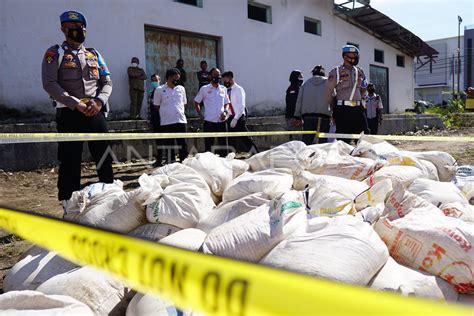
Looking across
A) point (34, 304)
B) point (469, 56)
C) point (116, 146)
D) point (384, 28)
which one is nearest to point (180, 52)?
point (116, 146)

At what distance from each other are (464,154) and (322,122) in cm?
285

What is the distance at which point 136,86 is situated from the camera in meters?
7.37

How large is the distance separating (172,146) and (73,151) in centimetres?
283

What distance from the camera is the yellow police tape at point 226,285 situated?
18.7 inches

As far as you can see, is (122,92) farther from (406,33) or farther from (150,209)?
(406,33)

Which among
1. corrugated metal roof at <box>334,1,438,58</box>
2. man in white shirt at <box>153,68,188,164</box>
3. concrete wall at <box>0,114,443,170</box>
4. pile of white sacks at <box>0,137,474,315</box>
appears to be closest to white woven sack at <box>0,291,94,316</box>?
pile of white sacks at <box>0,137,474,315</box>

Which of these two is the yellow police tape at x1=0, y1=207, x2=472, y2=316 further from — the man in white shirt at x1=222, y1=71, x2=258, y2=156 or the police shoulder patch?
the man in white shirt at x1=222, y1=71, x2=258, y2=156

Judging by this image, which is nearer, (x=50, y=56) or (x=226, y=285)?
(x=226, y=285)

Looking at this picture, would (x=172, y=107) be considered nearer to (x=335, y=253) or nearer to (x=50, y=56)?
(x=50, y=56)

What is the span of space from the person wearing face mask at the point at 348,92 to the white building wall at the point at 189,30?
431 centimetres

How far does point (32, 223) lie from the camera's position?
39.6 inches

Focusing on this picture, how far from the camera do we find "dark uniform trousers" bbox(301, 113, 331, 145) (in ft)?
16.6

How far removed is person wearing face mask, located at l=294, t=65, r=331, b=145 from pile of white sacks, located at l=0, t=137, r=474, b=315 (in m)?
2.30

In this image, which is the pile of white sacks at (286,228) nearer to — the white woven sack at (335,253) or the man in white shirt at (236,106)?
the white woven sack at (335,253)
